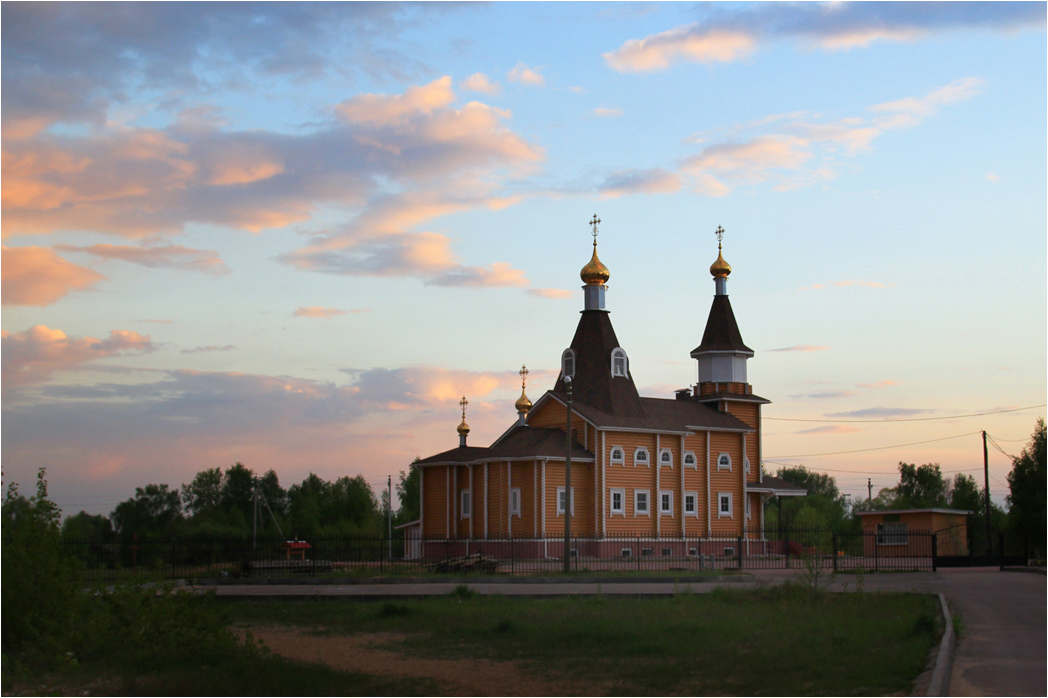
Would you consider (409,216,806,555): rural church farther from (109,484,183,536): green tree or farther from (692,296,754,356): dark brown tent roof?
(109,484,183,536): green tree

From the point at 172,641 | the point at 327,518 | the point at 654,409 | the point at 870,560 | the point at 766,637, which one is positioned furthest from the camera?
the point at 327,518

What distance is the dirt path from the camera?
12.1 meters

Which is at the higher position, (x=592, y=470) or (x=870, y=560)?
(x=592, y=470)

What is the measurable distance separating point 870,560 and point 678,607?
21974mm

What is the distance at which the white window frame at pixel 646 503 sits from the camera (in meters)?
46.4

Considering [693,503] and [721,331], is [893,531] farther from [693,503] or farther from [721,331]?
[721,331]

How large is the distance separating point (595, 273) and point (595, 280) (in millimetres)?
348

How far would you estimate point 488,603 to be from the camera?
21.2m

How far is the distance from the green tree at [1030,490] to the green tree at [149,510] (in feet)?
237

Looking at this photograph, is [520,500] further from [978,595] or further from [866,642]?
[866,642]

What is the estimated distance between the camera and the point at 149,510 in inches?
3848

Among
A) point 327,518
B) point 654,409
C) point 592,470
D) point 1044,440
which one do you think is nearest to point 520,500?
point 592,470

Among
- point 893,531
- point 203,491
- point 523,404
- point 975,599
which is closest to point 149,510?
point 203,491

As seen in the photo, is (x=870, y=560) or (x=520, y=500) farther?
(x=520, y=500)
